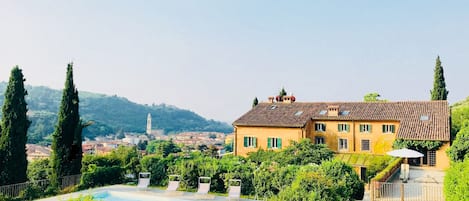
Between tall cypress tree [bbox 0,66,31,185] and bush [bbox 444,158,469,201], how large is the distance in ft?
60.1

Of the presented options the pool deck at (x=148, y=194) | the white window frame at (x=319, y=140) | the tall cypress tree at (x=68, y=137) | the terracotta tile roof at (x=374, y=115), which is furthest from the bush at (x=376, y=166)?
the tall cypress tree at (x=68, y=137)

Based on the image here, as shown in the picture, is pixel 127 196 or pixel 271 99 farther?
pixel 271 99

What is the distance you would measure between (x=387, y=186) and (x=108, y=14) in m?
18.7

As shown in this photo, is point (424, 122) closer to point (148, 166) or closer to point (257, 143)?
point (257, 143)

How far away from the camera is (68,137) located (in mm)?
20594

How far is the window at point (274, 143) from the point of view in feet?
108

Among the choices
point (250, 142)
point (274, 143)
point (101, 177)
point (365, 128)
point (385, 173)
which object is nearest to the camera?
point (385, 173)

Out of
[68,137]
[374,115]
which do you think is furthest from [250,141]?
[68,137]

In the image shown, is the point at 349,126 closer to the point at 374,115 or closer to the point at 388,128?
the point at 374,115

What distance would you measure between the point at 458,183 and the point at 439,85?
33173 mm

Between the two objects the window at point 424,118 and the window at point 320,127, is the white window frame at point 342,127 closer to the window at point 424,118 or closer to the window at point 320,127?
the window at point 320,127

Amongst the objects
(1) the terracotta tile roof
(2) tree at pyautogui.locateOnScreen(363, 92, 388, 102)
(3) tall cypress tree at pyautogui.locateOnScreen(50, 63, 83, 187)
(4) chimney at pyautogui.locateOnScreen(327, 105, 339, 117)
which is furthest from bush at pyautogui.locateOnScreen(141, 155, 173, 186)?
(2) tree at pyautogui.locateOnScreen(363, 92, 388, 102)

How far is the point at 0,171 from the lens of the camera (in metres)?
17.6

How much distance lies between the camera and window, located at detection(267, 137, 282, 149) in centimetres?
3278
